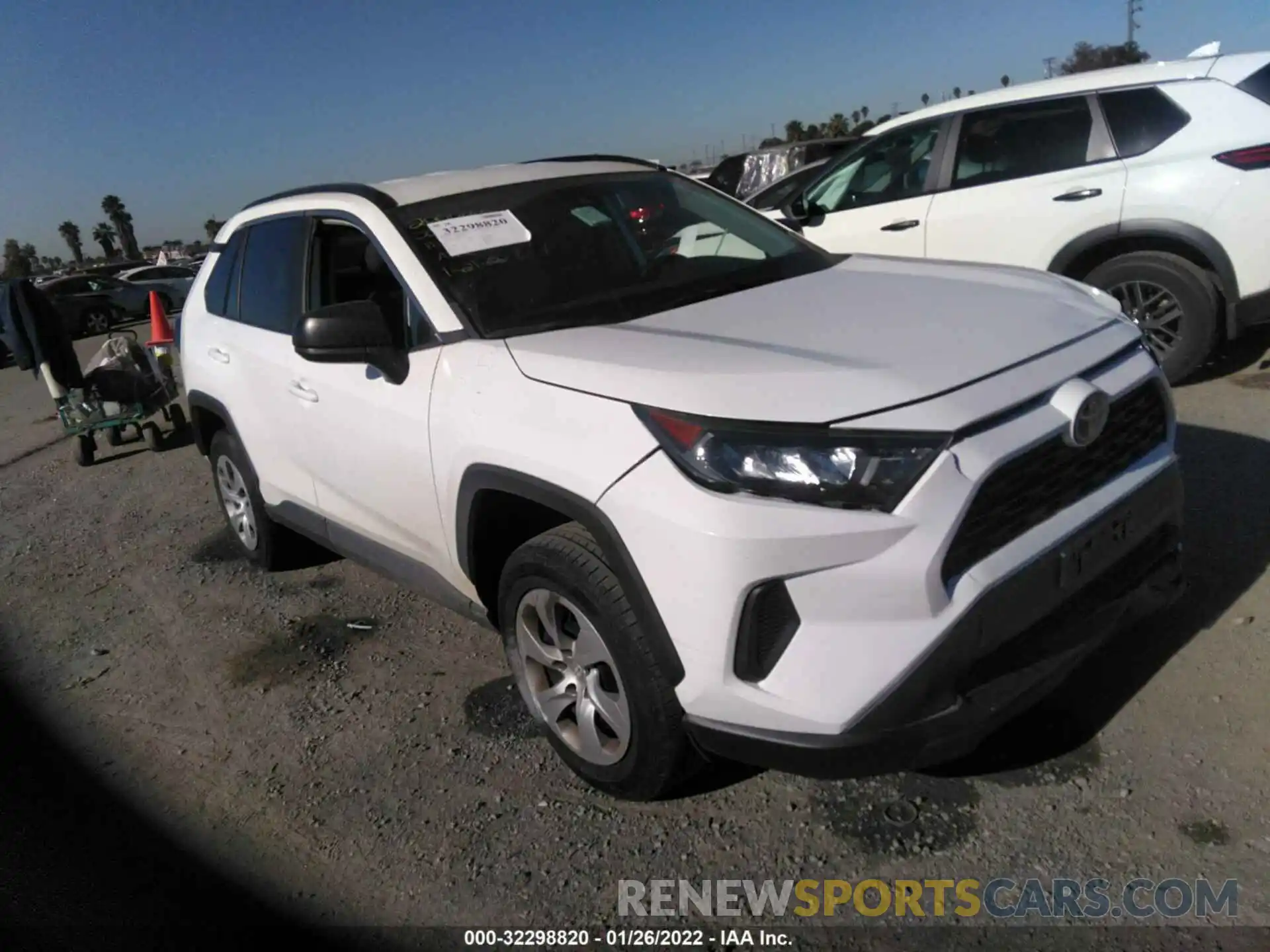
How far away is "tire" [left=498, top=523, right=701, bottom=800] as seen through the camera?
242 cm

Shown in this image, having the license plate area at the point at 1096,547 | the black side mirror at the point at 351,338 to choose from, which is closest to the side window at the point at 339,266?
the black side mirror at the point at 351,338

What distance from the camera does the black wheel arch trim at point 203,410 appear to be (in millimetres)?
4512

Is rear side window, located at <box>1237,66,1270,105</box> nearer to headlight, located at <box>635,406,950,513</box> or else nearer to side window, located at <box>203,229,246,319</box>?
headlight, located at <box>635,406,950,513</box>

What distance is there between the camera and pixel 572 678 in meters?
2.79

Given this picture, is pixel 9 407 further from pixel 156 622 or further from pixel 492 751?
pixel 492 751

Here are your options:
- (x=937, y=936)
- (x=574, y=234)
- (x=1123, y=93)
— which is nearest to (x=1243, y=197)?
(x=1123, y=93)

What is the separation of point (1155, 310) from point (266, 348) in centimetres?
479

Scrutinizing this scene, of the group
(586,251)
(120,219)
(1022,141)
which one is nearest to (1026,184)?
(1022,141)

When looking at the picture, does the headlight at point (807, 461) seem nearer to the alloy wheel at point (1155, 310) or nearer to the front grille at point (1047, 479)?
the front grille at point (1047, 479)

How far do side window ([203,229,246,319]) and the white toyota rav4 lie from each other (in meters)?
1.09

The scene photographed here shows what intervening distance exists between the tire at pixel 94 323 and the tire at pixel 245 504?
20.7 meters

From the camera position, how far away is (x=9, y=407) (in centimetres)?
1265

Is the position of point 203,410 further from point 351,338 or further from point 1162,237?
point 1162,237

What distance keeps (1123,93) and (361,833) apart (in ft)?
18.0
